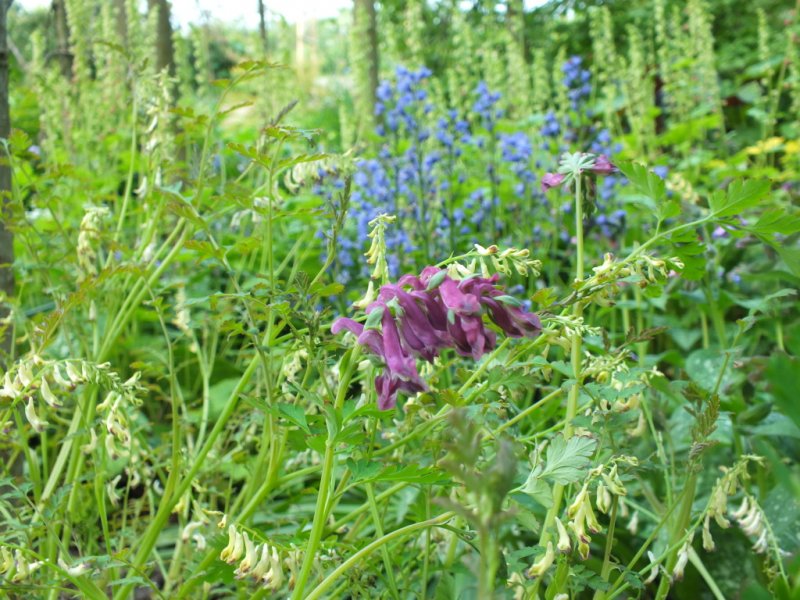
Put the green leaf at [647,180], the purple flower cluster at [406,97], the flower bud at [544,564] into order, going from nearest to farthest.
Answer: the flower bud at [544,564] → the green leaf at [647,180] → the purple flower cluster at [406,97]

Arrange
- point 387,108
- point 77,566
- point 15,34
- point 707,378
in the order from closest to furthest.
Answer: point 77,566
point 707,378
point 387,108
point 15,34

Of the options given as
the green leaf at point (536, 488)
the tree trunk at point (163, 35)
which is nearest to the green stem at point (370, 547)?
the green leaf at point (536, 488)

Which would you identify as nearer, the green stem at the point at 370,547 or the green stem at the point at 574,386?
the green stem at the point at 370,547

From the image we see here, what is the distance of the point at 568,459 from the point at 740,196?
45 cm

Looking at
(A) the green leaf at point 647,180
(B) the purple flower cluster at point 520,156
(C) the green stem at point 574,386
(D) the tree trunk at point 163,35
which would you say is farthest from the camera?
(D) the tree trunk at point 163,35

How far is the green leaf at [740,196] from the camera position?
1.06 meters

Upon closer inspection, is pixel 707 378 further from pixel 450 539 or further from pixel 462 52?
pixel 462 52

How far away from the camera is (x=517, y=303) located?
831 mm

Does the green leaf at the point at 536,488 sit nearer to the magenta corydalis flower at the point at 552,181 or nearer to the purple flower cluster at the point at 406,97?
the magenta corydalis flower at the point at 552,181

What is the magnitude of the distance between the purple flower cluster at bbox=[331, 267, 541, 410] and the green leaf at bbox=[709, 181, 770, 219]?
0.40 m

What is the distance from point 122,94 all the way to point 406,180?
5.48ft

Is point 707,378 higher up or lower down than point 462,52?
lower down

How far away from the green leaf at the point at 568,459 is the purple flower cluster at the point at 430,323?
0.14 meters

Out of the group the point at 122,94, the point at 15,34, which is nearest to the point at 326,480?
the point at 122,94
